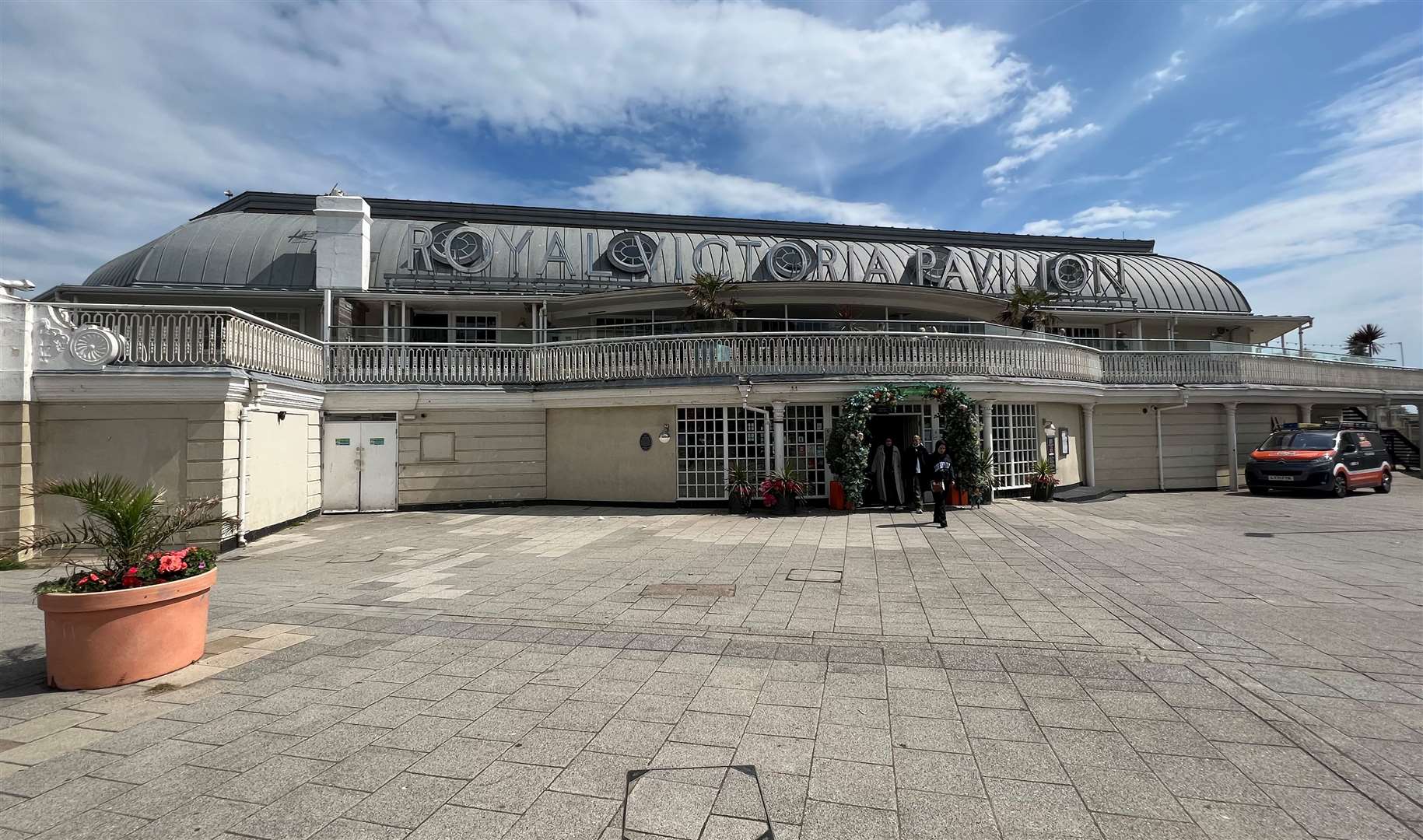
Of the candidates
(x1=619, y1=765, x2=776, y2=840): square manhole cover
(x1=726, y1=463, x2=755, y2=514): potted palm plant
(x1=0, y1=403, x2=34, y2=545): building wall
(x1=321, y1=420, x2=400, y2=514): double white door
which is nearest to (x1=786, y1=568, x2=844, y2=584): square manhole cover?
(x1=619, y1=765, x2=776, y2=840): square manhole cover

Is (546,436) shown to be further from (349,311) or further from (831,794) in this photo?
(831,794)

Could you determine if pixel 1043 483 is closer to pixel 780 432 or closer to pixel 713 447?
pixel 780 432

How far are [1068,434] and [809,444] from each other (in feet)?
26.4

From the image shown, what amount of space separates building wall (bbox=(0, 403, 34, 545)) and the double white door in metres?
5.11

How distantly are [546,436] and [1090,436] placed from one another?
1536 cm

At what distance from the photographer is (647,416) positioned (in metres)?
15.6

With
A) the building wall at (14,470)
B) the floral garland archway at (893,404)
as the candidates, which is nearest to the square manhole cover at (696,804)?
the floral garland archway at (893,404)

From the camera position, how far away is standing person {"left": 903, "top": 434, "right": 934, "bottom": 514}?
1299 cm

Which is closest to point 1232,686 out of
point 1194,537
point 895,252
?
point 1194,537

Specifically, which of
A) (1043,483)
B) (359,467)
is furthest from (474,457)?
(1043,483)

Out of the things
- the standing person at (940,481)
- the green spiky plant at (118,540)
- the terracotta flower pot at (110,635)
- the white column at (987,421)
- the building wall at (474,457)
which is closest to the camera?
the terracotta flower pot at (110,635)

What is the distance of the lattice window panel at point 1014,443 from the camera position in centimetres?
1590

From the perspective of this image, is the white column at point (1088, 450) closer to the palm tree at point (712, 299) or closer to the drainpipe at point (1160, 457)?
the drainpipe at point (1160, 457)

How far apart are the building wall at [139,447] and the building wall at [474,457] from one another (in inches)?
192
